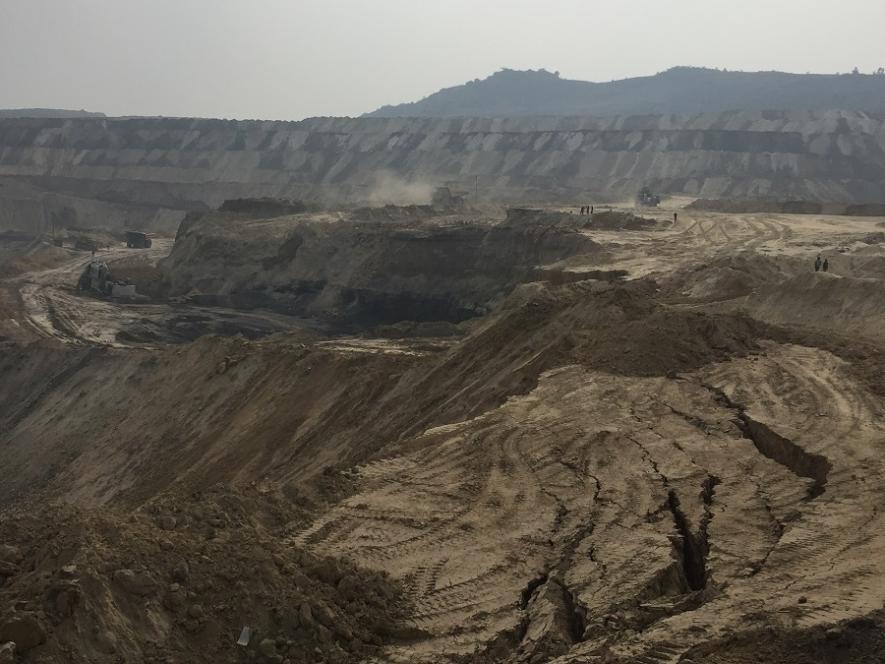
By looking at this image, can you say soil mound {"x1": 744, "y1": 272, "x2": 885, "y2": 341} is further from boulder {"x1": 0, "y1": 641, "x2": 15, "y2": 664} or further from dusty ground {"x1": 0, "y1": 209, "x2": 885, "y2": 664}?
boulder {"x1": 0, "y1": 641, "x2": 15, "y2": 664}

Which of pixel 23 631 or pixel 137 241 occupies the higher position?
pixel 137 241

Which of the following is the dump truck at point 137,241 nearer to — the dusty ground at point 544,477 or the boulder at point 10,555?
the dusty ground at point 544,477

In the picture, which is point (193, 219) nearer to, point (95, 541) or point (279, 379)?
point (279, 379)

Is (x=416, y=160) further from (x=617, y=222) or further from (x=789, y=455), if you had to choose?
(x=789, y=455)

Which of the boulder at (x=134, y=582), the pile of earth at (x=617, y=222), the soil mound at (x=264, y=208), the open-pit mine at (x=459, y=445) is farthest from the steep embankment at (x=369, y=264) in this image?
the boulder at (x=134, y=582)

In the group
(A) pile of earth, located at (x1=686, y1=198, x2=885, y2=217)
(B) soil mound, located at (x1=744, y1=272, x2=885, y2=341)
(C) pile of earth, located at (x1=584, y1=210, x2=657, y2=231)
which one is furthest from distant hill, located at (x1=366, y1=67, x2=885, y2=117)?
(B) soil mound, located at (x1=744, y1=272, x2=885, y2=341)

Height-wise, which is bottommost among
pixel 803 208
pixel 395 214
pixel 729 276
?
pixel 729 276

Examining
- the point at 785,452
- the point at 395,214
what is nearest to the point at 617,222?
the point at 395,214
